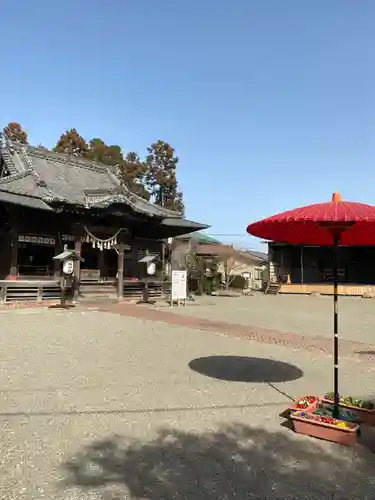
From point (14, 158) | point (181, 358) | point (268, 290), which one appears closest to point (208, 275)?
point (268, 290)

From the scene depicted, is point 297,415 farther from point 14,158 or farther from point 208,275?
point 208,275

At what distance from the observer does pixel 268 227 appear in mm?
5586

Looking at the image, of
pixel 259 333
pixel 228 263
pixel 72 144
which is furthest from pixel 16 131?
pixel 259 333

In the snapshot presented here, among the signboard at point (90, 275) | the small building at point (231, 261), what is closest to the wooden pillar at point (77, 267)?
the signboard at point (90, 275)

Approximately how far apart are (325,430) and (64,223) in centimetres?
1728

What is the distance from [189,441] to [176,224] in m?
19.5

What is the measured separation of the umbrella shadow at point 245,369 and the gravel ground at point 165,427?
0.03 meters

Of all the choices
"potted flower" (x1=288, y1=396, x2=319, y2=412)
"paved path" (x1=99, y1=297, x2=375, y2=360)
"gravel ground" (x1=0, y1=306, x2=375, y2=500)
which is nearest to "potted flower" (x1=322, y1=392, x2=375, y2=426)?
"potted flower" (x1=288, y1=396, x2=319, y2=412)

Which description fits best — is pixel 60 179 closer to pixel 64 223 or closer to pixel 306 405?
pixel 64 223

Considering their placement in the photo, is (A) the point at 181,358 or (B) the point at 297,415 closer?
(B) the point at 297,415

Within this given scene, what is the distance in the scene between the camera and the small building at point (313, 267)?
33.8 m

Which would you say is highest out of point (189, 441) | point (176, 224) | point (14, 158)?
point (14, 158)

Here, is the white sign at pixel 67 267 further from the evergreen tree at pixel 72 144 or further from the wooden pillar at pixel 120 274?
the evergreen tree at pixel 72 144

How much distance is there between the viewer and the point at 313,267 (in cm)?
3581
